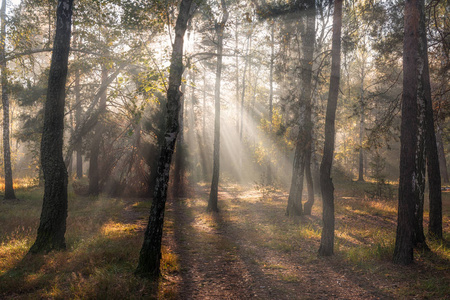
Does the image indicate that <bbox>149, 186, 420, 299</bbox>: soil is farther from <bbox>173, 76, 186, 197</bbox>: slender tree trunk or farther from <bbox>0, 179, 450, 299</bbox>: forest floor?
<bbox>173, 76, 186, 197</bbox>: slender tree trunk

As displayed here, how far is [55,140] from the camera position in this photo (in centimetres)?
727

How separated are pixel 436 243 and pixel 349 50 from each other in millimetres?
6563

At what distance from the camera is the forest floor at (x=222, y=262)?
17.0ft

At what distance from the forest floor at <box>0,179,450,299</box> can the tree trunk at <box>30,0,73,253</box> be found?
0.76 meters

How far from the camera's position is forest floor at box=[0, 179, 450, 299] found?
204 inches

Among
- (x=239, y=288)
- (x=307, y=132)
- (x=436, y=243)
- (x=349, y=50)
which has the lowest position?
(x=239, y=288)

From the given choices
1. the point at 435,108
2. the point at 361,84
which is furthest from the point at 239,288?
the point at 361,84

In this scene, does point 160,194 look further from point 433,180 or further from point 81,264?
point 433,180

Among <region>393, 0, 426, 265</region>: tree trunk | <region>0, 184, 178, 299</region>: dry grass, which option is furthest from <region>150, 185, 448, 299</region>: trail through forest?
<region>0, 184, 178, 299</region>: dry grass

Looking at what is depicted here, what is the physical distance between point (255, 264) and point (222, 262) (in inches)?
34.0

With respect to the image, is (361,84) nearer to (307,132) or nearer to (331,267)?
(307,132)

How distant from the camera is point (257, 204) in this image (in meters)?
16.2

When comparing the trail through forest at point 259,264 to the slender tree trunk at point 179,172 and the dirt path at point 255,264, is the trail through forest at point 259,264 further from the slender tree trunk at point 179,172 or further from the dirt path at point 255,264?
the slender tree trunk at point 179,172

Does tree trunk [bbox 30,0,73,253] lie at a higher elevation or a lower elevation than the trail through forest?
higher
